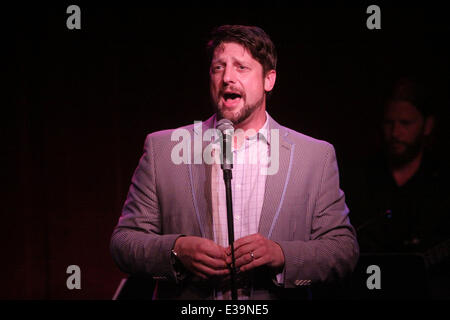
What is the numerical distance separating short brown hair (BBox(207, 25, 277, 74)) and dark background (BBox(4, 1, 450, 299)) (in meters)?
0.66

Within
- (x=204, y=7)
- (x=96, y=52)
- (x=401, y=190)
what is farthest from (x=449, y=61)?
(x=96, y=52)

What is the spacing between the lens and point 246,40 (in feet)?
7.24

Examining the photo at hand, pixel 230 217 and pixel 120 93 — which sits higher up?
pixel 120 93

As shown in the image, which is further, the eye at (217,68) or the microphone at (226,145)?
the eye at (217,68)

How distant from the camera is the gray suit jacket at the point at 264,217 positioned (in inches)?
78.5

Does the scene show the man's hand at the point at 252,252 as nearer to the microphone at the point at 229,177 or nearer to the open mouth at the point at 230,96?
the microphone at the point at 229,177

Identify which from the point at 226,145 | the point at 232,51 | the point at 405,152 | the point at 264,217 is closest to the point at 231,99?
the point at 232,51

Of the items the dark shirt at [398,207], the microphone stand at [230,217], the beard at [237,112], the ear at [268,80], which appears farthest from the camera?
the dark shirt at [398,207]

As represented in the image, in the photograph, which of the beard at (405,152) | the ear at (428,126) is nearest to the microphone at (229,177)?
the beard at (405,152)

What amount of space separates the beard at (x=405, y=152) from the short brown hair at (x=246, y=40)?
1217 mm

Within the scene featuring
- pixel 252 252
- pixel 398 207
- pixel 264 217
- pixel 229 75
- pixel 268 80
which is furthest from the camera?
pixel 398 207

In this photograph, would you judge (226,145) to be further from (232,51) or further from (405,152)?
(405,152)

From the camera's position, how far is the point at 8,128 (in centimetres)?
316

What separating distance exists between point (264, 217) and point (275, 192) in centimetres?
14
